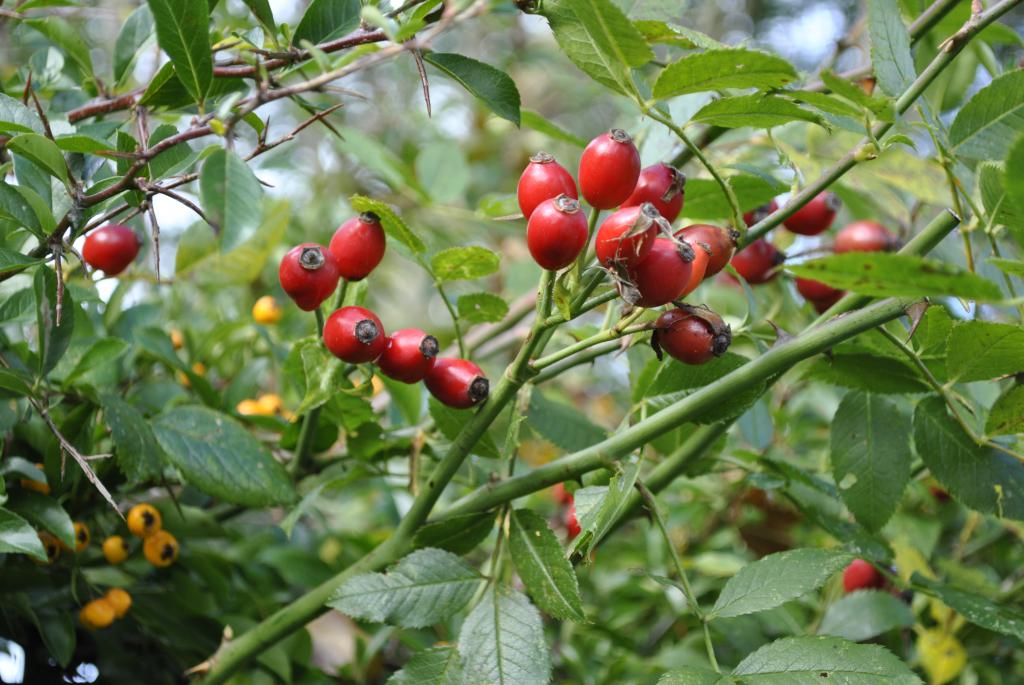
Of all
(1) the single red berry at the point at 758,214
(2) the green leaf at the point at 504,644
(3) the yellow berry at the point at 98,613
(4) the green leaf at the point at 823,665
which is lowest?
(3) the yellow berry at the point at 98,613

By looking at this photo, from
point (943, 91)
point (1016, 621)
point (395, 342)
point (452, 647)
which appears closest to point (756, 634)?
point (1016, 621)

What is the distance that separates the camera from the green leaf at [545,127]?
51.9 inches

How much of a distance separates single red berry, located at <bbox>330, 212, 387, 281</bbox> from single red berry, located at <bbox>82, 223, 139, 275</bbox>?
363mm

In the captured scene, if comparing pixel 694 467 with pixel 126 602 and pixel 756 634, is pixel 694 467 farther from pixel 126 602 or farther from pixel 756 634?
pixel 126 602

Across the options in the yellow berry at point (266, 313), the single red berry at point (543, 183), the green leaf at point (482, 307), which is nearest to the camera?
the single red berry at point (543, 183)

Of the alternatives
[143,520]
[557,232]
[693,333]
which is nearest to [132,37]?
[143,520]

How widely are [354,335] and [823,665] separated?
0.56 m

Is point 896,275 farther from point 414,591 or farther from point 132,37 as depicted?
point 132,37

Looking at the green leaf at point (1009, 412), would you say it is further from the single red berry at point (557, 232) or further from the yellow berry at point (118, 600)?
the yellow berry at point (118, 600)

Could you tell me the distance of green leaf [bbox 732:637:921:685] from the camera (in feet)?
2.69

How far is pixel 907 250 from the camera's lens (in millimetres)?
997

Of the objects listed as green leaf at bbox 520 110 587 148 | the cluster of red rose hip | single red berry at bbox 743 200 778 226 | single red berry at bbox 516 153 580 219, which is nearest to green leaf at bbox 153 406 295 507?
the cluster of red rose hip

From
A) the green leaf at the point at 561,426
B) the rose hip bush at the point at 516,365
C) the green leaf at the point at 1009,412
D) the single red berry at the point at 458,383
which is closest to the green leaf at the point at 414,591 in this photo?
the rose hip bush at the point at 516,365

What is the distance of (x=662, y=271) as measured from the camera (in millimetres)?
785
